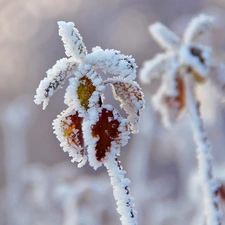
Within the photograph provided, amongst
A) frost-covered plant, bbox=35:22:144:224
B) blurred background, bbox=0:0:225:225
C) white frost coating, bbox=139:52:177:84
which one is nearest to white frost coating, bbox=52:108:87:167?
frost-covered plant, bbox=35:22:144:224

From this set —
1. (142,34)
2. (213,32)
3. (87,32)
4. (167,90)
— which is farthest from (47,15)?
(167,90)

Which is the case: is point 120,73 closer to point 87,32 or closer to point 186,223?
point 186,223

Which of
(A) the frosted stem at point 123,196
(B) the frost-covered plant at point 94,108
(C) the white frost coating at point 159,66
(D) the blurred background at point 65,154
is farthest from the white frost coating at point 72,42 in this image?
(D) the blurred background at point 65,154

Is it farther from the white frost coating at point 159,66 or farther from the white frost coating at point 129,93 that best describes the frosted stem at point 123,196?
the white frost coating at point 159,66

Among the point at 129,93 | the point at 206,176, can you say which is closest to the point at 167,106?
the point at 206,176

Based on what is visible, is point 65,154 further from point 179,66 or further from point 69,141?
point 69,141

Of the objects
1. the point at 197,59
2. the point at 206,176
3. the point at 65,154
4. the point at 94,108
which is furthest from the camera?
the point at 65,154
